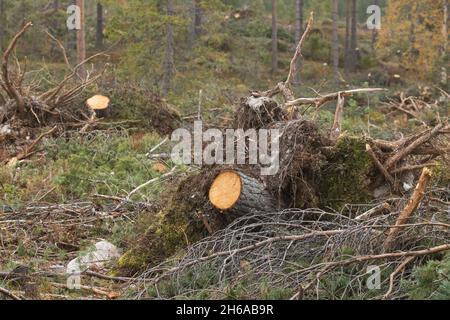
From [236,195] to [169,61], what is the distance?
43.5 feet

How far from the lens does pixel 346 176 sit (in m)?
7.03

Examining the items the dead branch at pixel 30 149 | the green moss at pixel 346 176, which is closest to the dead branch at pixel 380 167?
the green moss at pixel 346 176

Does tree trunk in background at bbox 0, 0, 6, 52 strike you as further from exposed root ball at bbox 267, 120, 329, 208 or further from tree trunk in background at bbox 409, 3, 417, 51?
exposed root ball at bbox 267, 120, 329, 208

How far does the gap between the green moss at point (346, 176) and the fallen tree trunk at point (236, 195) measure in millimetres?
695

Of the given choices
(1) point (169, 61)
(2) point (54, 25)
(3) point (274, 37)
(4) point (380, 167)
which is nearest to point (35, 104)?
(4) point (380, 167)

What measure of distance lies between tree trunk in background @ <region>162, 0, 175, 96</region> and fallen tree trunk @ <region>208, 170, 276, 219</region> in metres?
12.8

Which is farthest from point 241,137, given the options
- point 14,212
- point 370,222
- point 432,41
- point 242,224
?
point 432,41

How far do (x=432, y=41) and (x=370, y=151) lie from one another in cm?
2227

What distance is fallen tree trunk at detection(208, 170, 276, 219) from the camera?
21.5 ft

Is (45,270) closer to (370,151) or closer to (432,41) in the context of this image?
(370,151)

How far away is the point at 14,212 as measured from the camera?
8.23 m

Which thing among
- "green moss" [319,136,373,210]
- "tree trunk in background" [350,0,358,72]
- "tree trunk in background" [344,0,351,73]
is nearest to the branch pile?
"green moss" [319,136,373,210]

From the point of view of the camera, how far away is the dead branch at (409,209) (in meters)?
5.68

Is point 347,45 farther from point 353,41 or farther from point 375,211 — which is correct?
point 375,211
